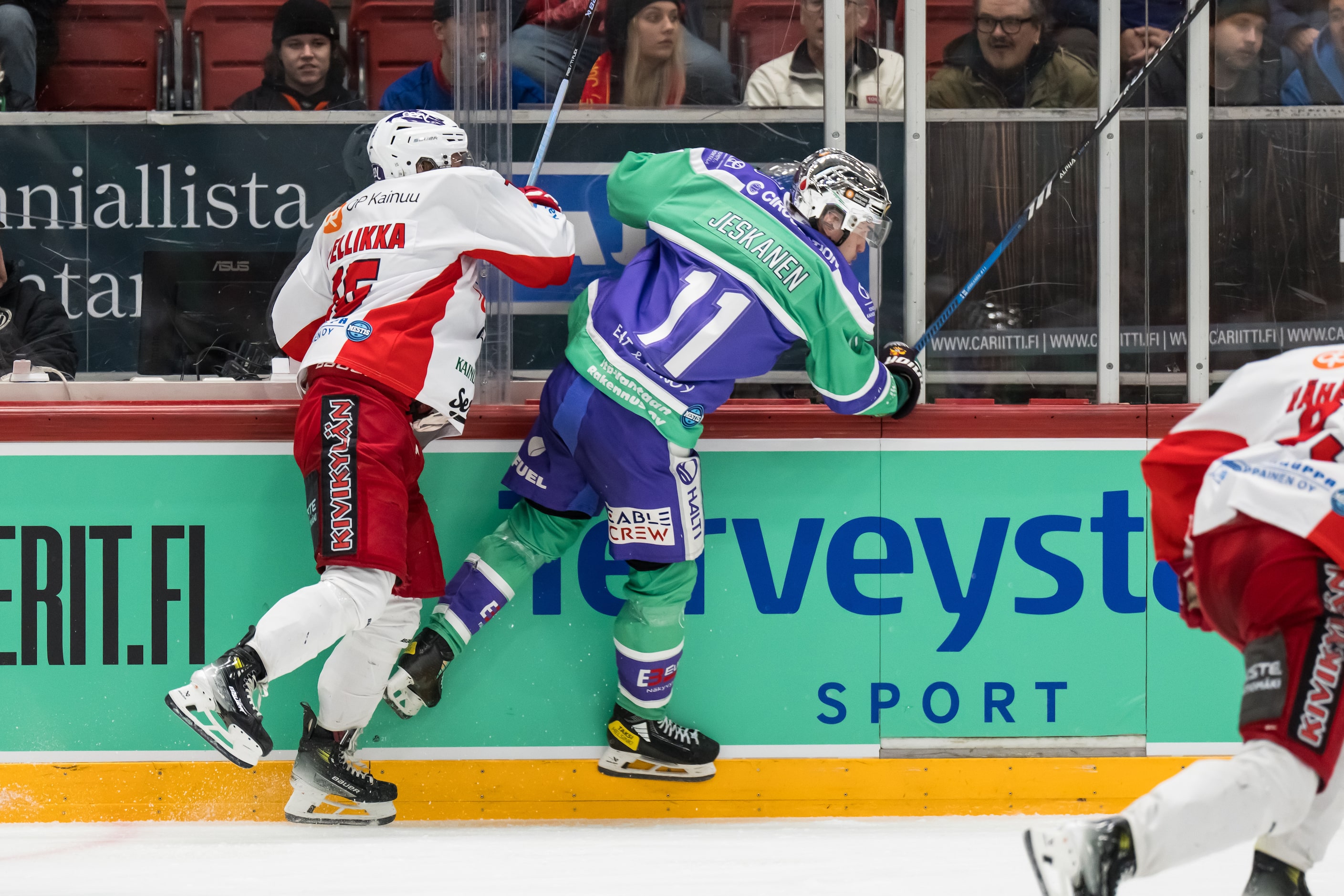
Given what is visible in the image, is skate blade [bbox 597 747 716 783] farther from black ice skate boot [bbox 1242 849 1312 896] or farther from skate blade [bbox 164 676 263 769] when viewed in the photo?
black ice skate boot [bbox 1242 849 1312 896]

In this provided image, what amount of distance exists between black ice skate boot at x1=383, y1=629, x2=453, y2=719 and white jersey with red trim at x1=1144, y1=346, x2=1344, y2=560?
164 cm

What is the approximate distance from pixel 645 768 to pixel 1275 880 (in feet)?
4.72

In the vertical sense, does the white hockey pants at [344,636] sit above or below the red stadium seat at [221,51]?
below

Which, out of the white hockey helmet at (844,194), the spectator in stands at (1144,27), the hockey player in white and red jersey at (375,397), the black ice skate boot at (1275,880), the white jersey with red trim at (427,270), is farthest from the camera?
the spectator in stands at (1144,27)

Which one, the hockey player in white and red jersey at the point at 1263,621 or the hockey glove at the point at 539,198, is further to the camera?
the hockey glove at the point at 539,198

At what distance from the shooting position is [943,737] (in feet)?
10.2

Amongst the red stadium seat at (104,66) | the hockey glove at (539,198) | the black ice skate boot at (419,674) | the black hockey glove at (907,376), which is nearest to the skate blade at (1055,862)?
the black hockey glove at (907,376)

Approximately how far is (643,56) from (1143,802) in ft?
7.38

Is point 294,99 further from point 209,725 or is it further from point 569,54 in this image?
point 209,725

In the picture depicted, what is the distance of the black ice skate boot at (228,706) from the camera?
8.06ft

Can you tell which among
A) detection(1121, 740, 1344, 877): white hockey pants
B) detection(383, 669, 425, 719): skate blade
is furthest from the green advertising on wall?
detection(1121, 740, 1344, 877): white hockey pants

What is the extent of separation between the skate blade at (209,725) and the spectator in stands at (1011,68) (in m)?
2.24

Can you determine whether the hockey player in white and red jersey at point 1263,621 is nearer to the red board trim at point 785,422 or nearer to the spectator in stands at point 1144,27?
the red board trim at point 785,422

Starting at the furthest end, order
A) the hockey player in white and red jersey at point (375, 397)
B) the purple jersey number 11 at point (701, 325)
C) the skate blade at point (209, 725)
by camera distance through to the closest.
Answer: the purple jersey number 11 at point (701, 325), the hockey player in white and red jersey at point (375, 397), the skate blade at point (209, 725)
